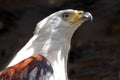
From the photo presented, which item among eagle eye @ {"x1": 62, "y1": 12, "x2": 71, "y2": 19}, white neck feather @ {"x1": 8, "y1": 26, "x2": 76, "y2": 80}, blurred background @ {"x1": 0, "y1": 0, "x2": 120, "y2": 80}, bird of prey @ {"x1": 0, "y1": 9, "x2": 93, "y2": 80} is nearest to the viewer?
bird of prey @ {"x1": 0, "y1": 9, "x2": 93, "y2": 80}

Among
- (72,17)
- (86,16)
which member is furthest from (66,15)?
(86,16)

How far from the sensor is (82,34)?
8.95 meters

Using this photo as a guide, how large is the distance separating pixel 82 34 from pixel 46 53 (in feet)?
12.2

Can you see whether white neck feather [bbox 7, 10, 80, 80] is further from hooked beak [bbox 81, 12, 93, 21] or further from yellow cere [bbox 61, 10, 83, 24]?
hooked beak [bbox 81, 12, 93, 21]

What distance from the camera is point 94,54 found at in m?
8.64

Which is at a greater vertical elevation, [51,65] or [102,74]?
[51,65]

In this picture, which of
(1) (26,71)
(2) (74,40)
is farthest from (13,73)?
(2) (74,40)

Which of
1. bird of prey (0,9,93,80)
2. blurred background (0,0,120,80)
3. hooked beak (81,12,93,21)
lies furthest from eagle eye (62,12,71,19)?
blurred background (0,0,120,80)

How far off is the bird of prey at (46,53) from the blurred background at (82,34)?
2838 mm

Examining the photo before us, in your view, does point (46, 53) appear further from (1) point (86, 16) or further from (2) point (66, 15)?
(1) point (86, 16)

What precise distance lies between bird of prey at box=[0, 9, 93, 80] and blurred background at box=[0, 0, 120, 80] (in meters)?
2.84

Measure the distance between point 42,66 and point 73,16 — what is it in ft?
2.21

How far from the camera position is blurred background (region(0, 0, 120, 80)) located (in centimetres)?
852

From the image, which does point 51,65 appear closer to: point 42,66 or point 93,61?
point 42,66
